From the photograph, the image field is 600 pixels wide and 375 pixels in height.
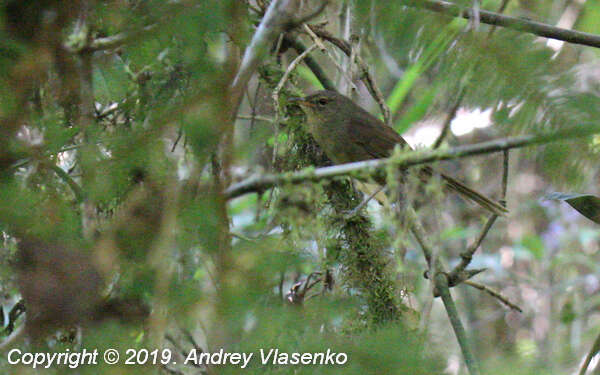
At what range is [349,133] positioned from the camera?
3.48m

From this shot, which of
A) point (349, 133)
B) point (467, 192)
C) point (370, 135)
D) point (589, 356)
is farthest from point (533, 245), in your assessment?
point (589, 356)

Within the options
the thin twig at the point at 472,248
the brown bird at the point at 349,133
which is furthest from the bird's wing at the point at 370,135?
the thin twig at the point at 472,248

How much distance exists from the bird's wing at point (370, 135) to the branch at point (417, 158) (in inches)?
95.6

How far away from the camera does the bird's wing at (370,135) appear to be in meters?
3.46

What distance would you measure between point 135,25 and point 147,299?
453 millimetres

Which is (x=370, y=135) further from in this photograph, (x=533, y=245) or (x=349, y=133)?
(x=533, y=245)

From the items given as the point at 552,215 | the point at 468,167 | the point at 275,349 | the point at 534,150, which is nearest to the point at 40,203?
the point at 275,349

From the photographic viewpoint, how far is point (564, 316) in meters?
3.81

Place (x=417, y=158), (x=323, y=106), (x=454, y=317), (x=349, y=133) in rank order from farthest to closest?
1. (x=349, y=133)
2. (x=323, y=106)
3. (x=454, y=317)
4. (x=417, y=158)

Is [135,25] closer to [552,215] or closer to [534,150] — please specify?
[534,150]

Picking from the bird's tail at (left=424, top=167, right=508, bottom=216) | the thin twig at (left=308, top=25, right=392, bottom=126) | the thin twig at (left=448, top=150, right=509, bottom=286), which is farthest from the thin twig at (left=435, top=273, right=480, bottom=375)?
the thin twig at (left=308, top=25, right=392, bottom=126)

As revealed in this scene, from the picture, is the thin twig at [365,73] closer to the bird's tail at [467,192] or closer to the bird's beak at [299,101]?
the bird's beak at [299,101]

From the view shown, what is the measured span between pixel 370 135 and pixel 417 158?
101 inches

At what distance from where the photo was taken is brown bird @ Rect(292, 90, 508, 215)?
9.64ft
